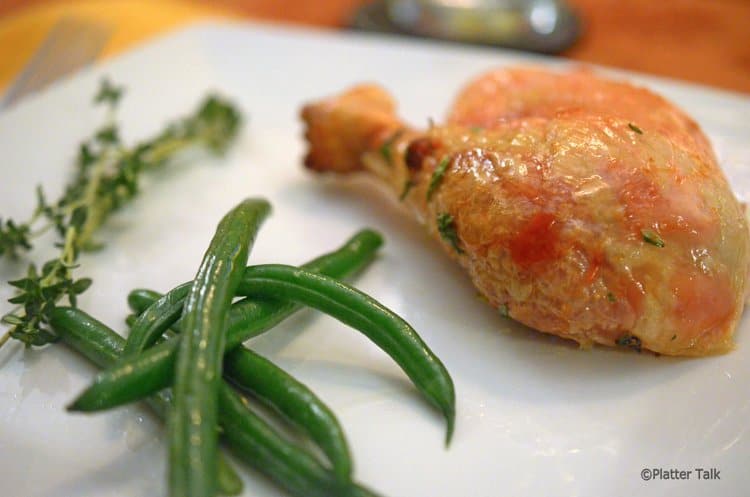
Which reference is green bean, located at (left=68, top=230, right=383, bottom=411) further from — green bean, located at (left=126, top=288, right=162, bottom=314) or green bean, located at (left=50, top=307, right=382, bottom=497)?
green bean, located at (left=126, top=288, right=162, bottom=314)

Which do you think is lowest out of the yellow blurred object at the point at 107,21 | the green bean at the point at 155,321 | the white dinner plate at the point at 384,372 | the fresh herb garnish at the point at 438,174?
the white dinner plate at the point at 384,372

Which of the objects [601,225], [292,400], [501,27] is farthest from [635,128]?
[501,27]

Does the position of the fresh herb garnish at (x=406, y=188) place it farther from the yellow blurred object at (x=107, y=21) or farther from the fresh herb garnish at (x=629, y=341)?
the yellow blurred object at (x=107, y=21)

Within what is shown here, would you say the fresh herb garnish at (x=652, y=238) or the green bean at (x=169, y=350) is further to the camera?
the fresh herb garnish at (x=652, y=238)

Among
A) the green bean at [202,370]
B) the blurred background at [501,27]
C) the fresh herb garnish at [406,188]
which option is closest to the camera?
the green bean at [202,370]

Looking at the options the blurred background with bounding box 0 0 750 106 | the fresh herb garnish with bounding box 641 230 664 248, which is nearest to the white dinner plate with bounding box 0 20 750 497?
the fresh herb garnish with bounding box 641 230 664 248

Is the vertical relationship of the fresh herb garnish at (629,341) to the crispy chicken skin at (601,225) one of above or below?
below

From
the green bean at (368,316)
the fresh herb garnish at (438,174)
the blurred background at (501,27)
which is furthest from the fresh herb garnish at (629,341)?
the blurred background at (501,27)

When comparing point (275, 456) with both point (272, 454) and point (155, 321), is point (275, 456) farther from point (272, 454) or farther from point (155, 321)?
point (155, 321)
